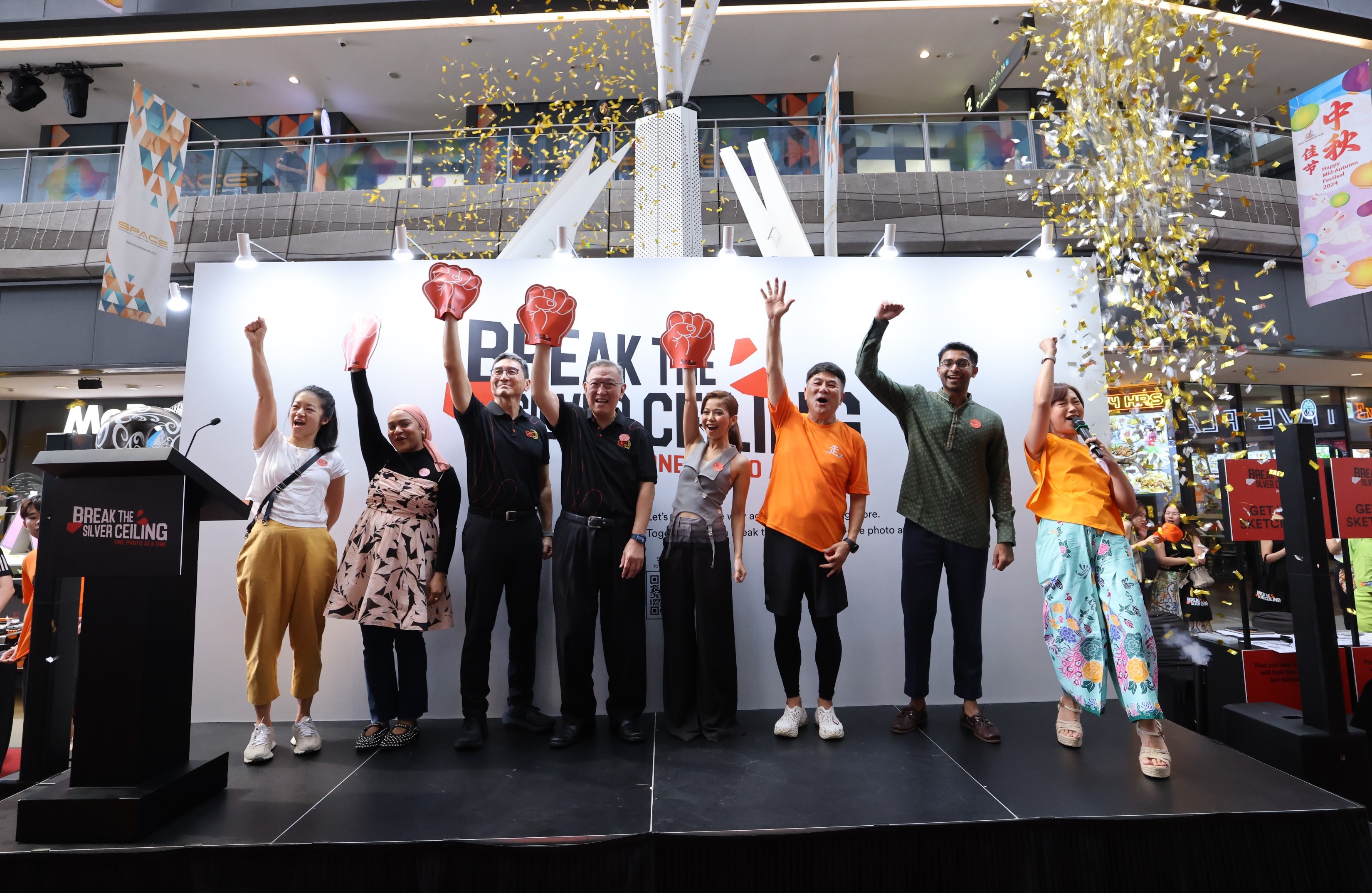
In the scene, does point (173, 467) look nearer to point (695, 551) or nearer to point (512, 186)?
point (695, 551)

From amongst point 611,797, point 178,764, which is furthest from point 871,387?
point 178,764

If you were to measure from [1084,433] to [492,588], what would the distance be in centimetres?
251

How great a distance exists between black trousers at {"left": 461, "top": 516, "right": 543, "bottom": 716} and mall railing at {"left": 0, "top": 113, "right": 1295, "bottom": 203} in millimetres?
4635

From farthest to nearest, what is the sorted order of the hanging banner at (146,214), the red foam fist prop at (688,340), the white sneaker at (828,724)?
the hanging banner at (146,214) → the red foam fist prop at (688,340) → the white sneaker at (828,724)

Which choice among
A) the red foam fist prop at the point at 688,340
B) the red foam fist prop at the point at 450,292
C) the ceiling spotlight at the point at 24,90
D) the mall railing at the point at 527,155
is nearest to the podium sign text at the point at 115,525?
the red foam fist prop at the point at 450,292

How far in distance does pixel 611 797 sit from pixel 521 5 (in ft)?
Result: 32.7

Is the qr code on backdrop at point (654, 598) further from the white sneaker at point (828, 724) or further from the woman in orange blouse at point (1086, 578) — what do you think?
the woman in orange blouse at point (1086, 578)

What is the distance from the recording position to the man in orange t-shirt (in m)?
2.94

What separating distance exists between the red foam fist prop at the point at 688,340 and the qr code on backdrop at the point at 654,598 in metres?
1.09

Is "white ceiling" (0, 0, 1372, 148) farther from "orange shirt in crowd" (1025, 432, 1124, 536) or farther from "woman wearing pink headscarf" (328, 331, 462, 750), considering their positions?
"orange shirt in crowd" (1025, 432, 1124, 536)

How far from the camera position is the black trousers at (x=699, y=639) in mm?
3021

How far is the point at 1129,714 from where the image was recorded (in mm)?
2506

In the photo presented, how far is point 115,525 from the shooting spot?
2.20 metres

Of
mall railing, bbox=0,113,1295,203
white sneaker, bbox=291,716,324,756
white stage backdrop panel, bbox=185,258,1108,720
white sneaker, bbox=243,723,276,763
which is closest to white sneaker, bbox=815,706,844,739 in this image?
white stage backdrop panel, bbox=185,258,1108,720
